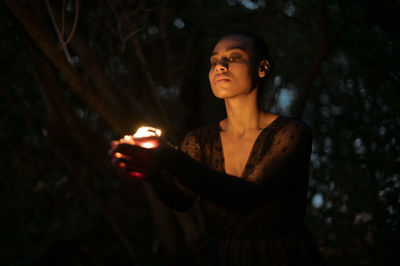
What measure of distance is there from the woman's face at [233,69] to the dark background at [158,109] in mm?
1215

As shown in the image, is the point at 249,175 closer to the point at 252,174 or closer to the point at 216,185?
the point at 252,174

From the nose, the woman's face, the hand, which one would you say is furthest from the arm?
the nose

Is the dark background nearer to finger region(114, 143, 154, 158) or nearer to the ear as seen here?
the ear

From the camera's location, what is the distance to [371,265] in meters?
3.30

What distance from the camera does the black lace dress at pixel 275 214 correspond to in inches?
66.3

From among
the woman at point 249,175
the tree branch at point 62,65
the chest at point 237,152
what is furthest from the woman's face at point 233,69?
the tree branch at point 62,65

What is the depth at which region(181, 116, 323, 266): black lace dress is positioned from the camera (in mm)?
1685

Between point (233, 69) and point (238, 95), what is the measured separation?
14 centimetres

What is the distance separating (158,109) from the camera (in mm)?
4922

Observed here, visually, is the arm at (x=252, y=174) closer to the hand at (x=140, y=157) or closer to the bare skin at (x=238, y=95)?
the hand at (x=140, y=157)

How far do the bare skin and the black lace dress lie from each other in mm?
79

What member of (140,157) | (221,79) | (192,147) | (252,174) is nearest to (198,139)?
(192,147)

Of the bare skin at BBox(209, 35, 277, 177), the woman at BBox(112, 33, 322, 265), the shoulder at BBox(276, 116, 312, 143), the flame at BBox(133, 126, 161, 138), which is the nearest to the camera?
the flame at BBox(133, 126, 161, 138)

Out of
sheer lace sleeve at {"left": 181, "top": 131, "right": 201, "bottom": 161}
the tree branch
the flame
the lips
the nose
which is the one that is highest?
the tree branch
